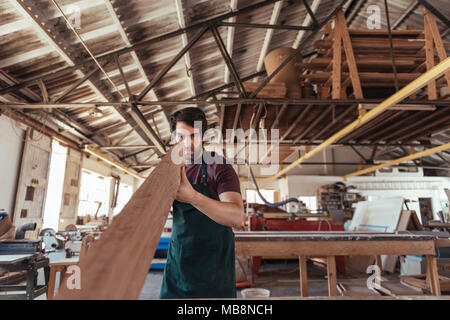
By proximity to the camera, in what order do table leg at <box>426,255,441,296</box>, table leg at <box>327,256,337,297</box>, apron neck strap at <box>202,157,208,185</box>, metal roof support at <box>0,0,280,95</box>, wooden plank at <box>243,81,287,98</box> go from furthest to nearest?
metal roof support at <box>0,0,280,95</box> < wooden plank at <box>243,81,287,98</box> < table leg at <box>327,256,337,297</box> < table leg at <box>426,255,441,296</box> < apron neck strap at <box>202,157,208,185</box>

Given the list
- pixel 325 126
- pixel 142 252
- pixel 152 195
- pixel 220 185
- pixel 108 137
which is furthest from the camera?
pixel 108 137

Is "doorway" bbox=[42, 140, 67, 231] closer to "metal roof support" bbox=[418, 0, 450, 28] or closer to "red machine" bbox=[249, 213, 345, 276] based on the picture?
"red machine" bbox=[249, 213, 345, 276]

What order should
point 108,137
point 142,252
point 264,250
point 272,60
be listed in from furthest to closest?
point 108,137, point 272,60, point 264,250, point 142,252

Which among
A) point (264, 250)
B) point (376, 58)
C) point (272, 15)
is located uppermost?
point (272, 15)

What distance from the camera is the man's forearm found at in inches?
45.8

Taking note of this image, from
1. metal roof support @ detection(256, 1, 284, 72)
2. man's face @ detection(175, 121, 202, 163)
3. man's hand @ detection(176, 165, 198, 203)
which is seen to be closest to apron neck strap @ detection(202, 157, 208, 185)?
man's face @ detection(175, 121, 202, 163)

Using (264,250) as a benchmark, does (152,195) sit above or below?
above

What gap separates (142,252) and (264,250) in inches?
81.7

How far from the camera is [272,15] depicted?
6152 millimetres

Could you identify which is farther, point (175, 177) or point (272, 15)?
point (272, 15)

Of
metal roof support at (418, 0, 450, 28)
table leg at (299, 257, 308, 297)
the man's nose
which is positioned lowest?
table leg at (299, 257, 308, 297)

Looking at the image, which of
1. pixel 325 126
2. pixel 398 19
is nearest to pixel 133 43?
pixel 325 126

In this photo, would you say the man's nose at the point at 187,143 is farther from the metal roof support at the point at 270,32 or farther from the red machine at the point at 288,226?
the red machine at the point at 288,226
